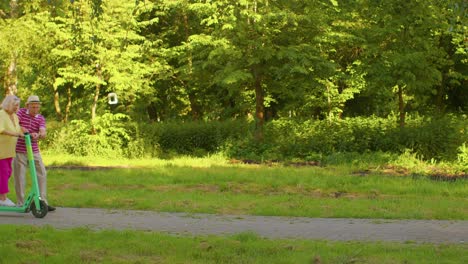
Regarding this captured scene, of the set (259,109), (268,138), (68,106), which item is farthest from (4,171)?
(68,106)

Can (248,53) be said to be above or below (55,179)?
above

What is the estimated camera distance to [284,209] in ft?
33.6

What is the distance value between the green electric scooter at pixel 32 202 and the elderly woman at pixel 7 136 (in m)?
0.18

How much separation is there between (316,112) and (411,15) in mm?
10473

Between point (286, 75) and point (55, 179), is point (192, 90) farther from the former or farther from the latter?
point (55, 179)

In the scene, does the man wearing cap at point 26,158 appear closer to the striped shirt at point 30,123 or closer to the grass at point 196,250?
the striped shirt at point 30,123

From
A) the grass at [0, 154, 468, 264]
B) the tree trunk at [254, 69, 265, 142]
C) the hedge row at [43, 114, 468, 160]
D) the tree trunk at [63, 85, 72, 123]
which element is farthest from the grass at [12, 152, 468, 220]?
the tree trunk at [63, 85, 72, 123]

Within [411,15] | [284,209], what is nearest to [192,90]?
[411,15]

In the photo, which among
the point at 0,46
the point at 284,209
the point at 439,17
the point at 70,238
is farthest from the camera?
the point at 0,46

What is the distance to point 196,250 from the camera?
6840 millimetres

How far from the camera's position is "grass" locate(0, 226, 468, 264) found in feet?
21.1

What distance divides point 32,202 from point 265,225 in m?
3.63

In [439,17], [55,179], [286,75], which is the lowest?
[55,179]

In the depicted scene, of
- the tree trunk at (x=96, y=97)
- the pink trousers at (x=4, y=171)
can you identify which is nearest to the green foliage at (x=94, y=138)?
the tree trunk at (x=96, y=97)
